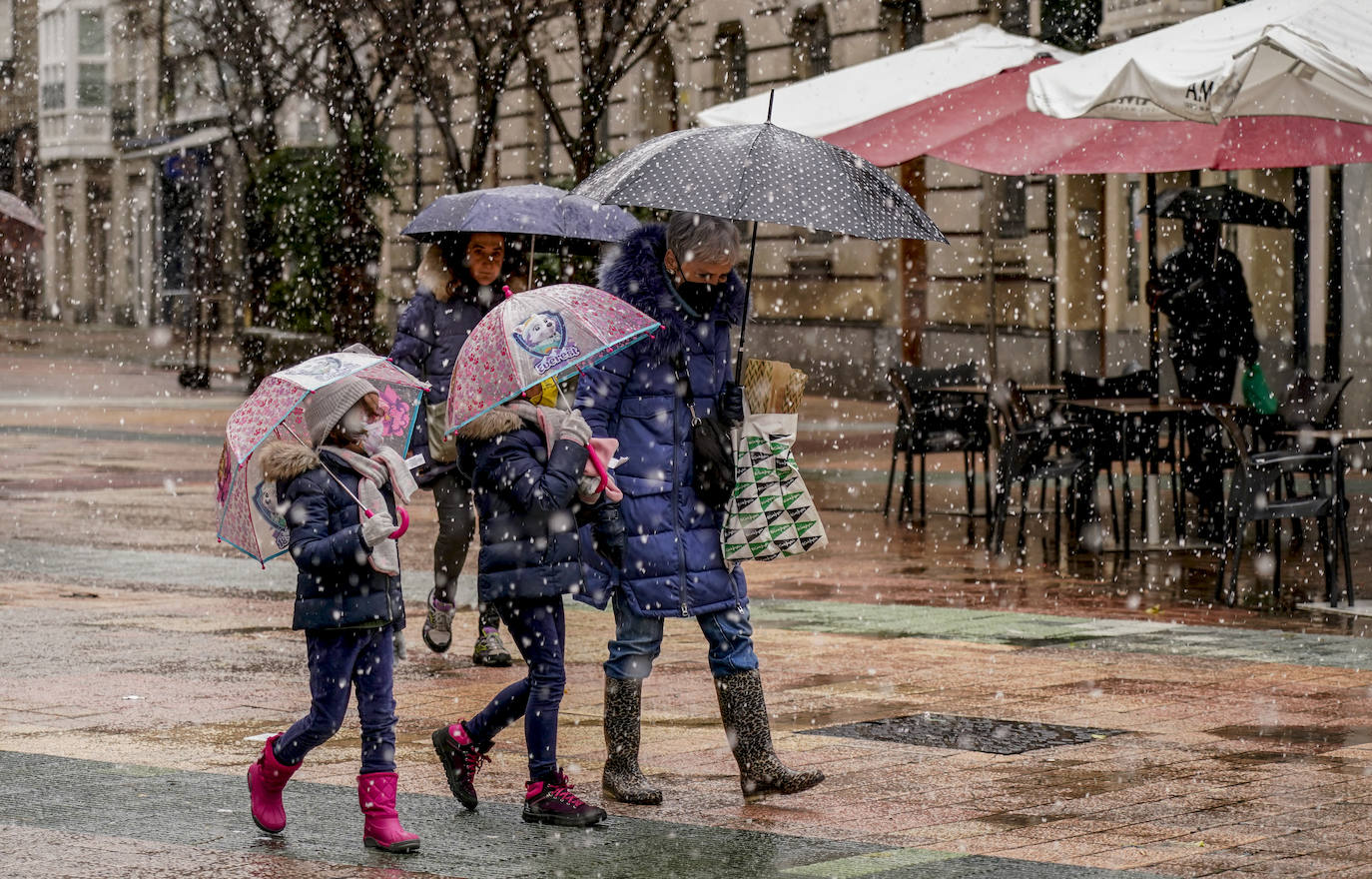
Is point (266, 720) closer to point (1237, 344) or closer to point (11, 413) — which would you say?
point (1237, 344)

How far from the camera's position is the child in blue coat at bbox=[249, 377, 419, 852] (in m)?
5.88

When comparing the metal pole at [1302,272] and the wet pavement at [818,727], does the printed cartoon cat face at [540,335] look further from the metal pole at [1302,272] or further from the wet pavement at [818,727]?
the metal pole at [1302,272]

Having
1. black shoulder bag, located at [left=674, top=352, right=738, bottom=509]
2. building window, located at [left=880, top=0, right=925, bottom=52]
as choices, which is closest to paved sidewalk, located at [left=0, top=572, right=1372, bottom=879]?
black shoulder bag, located at [left=674, top=352, right=738, bottom=509]

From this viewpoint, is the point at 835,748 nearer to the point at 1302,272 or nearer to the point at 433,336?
the point at 433,336

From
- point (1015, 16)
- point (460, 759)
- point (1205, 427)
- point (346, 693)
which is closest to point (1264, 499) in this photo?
point (1205, 427)

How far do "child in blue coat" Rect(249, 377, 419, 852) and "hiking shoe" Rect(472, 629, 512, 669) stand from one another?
3.22 m

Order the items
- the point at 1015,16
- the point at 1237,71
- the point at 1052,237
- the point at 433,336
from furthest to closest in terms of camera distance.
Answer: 1. the point at 1015,16
2. the point at 1052,237
3. the point at 1237,71
4. the point at 433,336

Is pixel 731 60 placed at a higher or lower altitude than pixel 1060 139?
higher

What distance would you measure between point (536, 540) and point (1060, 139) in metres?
9.38

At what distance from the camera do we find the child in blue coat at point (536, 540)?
6129mm

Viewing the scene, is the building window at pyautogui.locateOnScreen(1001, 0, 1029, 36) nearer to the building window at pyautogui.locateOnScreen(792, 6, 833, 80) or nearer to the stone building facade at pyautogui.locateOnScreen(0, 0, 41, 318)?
the building window at pyautogui.locateOnScreen(792, 6, 833, 80)

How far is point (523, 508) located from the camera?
6.16 meters

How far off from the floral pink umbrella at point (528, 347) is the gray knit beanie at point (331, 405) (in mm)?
312

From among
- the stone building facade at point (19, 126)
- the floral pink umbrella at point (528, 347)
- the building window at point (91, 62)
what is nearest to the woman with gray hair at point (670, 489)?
the floral pink umbrella at point (528, 347)
